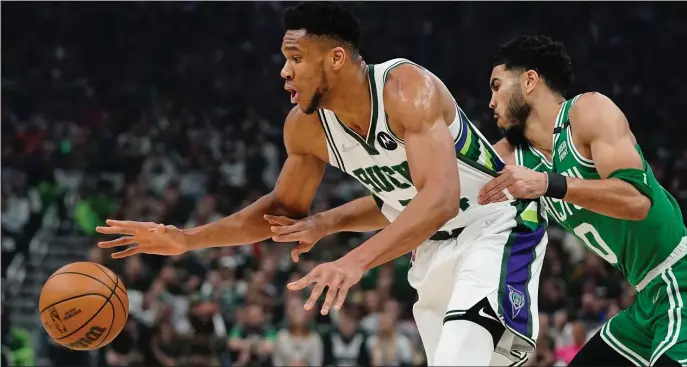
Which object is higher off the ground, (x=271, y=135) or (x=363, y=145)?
(x=363, y=145)

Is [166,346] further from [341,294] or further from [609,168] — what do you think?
[341,294]

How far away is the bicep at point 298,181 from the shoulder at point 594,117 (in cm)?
133

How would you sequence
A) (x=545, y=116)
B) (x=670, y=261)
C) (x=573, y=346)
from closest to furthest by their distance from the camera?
(x=670, y=261) < (x=545, y=116) < (x=573, y=346)

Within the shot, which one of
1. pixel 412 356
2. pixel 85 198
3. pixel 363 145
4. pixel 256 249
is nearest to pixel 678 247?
pixel 363 145

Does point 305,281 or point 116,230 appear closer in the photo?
point 305,281

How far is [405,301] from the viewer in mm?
10930

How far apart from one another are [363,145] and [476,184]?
57 centimetres

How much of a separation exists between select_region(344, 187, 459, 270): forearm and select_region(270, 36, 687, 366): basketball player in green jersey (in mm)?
323

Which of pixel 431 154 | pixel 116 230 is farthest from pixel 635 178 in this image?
pixel 116 230

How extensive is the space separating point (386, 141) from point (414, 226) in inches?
25.0

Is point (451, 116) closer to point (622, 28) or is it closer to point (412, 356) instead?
point (412, 356)

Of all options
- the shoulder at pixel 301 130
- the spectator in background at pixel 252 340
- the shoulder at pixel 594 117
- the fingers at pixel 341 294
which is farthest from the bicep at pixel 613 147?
the spectator in background at pixel 252 340

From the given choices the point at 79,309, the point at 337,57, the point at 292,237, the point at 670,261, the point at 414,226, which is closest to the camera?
the point at 414,226

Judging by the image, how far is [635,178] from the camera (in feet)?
14.1
